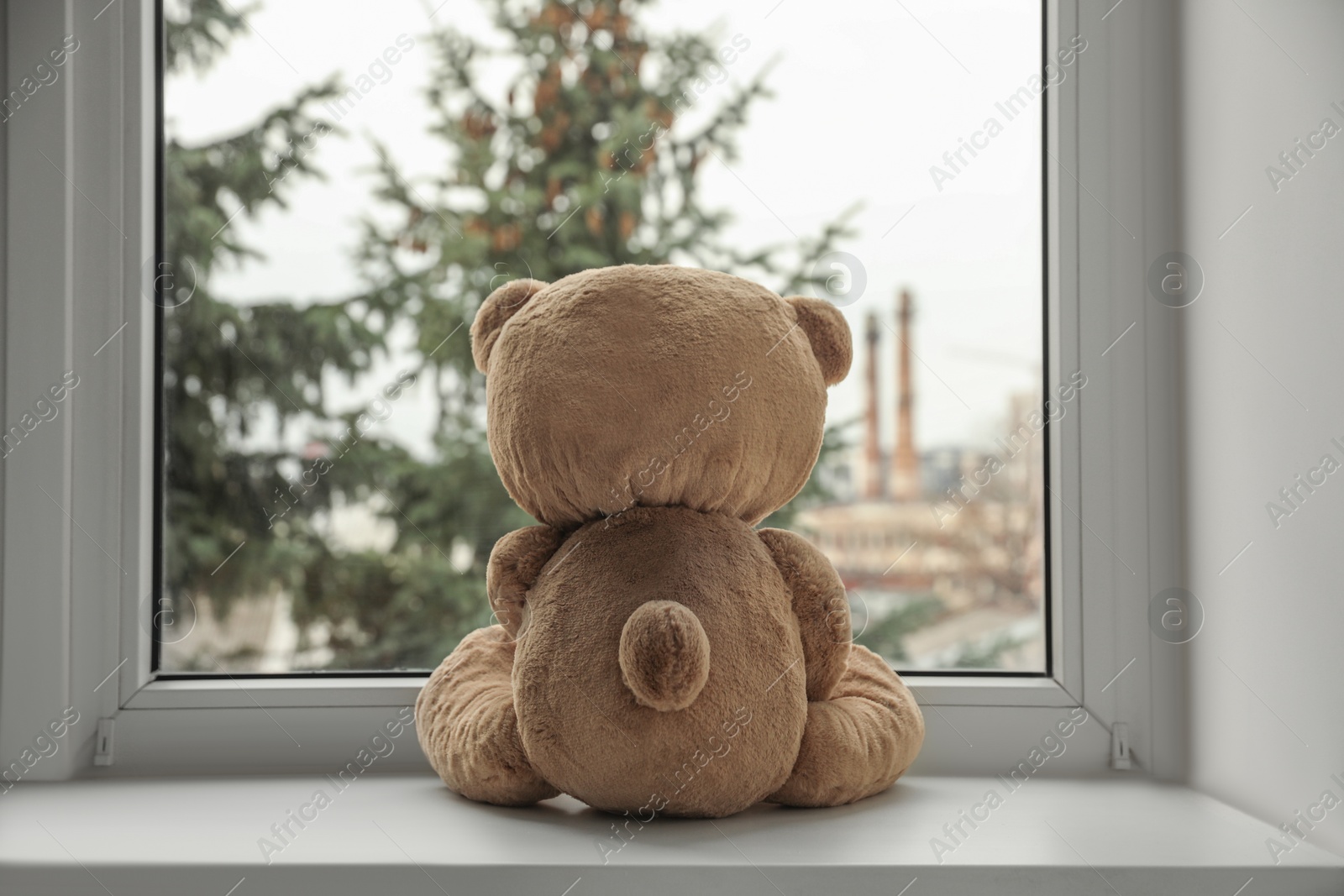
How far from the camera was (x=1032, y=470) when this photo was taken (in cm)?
114

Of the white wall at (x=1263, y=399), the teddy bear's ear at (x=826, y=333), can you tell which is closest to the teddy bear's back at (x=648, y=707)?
the teddy bear's ear at (x=826, y=333)

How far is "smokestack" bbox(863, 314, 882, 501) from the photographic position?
1.18 meters

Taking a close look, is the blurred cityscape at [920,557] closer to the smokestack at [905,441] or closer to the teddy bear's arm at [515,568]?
the smokestack at [905,441]

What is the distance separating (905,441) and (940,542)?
13 centimetres

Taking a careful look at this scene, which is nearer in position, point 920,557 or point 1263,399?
point 1263,399

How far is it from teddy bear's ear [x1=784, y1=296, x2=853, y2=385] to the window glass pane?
9.7 inches

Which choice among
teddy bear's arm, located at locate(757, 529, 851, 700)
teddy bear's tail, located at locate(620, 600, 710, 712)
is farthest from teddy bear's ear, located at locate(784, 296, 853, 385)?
teddy bear's tail, located at locate(620, 600, 710, 712)

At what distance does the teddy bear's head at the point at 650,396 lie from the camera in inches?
32.0

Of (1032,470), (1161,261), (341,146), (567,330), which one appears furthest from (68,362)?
(1161,261)

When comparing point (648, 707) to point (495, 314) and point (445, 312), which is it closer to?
point (495, 314)

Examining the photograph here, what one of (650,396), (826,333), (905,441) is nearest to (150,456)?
(650,396)

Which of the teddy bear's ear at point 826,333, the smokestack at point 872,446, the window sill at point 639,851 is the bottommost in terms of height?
the window sill at point 639,851

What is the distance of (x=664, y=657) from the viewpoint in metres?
0.74

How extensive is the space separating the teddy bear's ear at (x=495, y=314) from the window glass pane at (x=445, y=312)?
301 millimetres
